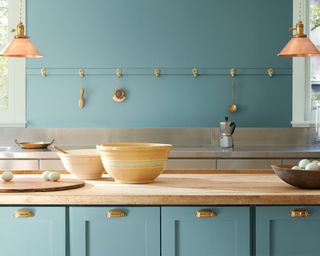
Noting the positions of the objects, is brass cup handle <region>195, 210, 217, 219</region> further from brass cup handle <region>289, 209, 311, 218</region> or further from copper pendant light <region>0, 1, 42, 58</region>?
copper pendant light <region>0, 1, 42, 58</region>

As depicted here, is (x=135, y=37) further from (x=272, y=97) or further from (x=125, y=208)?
(x=125, y=208)

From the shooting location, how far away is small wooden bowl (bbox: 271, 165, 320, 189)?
9.12 feet

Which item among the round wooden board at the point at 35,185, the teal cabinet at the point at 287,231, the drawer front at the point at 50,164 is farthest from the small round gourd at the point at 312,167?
the drawer front at the point at 50,164

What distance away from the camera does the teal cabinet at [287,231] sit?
269 cm

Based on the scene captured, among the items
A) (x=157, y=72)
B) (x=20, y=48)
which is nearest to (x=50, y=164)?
(x=20, y=48)

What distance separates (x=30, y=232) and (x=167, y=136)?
332 cm

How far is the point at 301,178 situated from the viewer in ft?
9.21

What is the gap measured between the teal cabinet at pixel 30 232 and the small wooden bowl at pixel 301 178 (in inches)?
37.0

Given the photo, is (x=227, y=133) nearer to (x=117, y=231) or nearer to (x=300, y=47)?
(x=300, y=47)

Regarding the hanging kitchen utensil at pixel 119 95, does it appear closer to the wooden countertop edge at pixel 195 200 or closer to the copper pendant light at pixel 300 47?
the copper pendant light at pixel 300 47

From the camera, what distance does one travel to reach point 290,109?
6051mm

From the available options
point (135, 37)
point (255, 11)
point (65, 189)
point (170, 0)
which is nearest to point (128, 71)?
point (135, 37)

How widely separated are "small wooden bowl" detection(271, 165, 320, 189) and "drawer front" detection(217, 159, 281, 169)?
2.34 m

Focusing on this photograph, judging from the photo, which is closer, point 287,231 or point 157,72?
point 287,231
